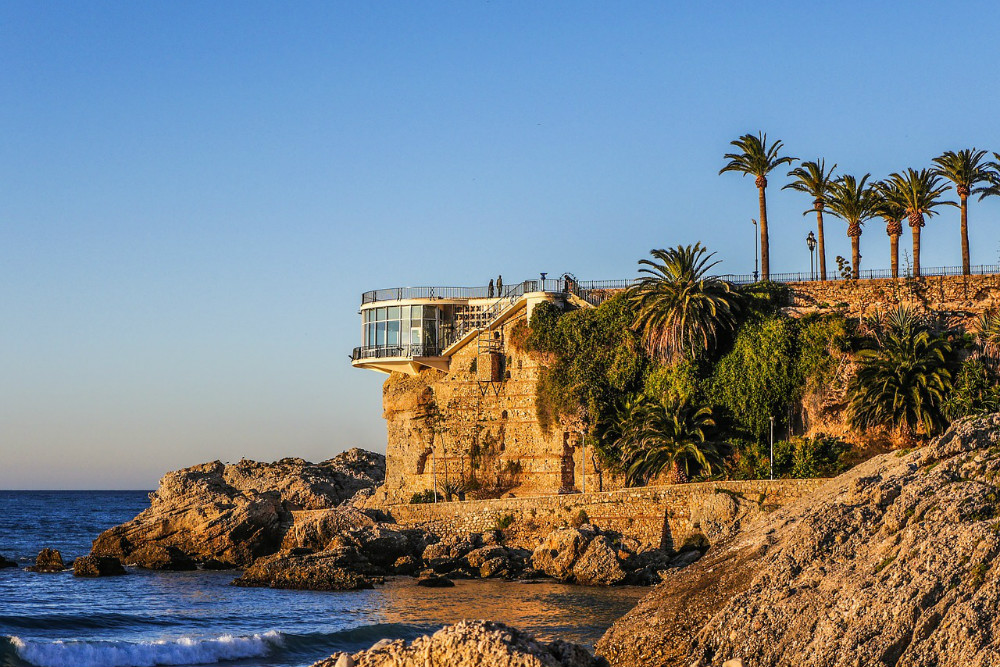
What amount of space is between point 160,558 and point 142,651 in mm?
18509

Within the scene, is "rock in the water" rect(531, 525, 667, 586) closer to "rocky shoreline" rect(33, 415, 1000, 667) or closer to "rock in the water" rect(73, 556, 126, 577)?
"rocky shoreline" rect(33, 415, 1000, 667)

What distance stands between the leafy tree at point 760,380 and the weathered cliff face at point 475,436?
5545 mm

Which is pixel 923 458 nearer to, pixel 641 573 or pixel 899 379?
pixel 641 573

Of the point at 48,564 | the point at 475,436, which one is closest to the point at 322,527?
the point at 475,436

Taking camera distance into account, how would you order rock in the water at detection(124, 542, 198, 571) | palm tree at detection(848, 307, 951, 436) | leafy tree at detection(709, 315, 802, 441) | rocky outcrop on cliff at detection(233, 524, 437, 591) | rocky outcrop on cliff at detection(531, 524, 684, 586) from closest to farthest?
rocky outcrop on cliff at detection(531, 524, 684, 586) → rocky outcrop on cliff at detection(233, 524, 437, 591) → palm tree at detection(848, 307, 951, 436) → rock in the water at detection(124, 542, 198, 571) → leafy tree at detection(709, 315, 802, 441)

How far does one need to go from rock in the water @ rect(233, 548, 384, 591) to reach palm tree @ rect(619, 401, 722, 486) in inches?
404

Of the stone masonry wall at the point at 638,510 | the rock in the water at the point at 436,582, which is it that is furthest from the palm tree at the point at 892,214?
the rock in the water at the point at 436,582

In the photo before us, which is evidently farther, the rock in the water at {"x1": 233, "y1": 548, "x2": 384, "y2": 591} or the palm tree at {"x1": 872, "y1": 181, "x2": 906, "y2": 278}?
the palm tree at {"x1": 872, "y1": 181, "x2": 906, "y2": 278}

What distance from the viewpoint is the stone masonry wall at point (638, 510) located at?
3391cm

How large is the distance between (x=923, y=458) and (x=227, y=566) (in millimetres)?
29092

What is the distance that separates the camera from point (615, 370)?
4306 cm

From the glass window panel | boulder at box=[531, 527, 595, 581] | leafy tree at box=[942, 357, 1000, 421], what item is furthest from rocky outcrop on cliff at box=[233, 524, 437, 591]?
leafy tree at box=[942, 357, 1000, 421]

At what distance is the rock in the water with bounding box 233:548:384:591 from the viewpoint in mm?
32406

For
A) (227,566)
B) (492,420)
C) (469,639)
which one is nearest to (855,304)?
(492,420)
